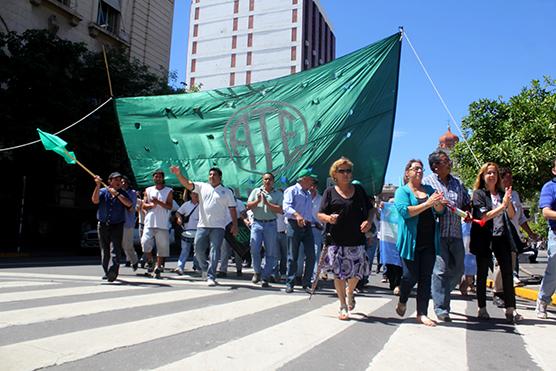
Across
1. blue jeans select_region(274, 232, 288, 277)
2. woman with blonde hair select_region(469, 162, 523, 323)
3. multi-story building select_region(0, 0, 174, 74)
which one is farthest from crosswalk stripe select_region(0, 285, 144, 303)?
multi-story building select_region(0, 0, 174, 74)

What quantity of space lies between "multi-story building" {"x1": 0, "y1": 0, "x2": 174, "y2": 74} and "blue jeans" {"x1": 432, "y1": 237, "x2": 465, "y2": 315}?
2227cm

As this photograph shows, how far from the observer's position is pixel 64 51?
1916 cm

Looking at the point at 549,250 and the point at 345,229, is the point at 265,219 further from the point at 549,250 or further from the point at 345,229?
the point at 549,250

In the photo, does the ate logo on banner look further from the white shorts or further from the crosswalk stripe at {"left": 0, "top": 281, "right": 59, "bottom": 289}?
the crosswalk stripe at {"left": 0, "top": 281, "right": 59, "bottom": 289}

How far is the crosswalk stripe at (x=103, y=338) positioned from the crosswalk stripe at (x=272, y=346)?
22.3 inches

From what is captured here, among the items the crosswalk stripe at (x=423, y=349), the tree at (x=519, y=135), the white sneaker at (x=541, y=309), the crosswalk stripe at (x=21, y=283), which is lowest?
the crosswalk stripe at (x=423, y=349)

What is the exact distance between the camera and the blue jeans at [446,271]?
4918mm

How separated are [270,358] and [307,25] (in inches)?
2527

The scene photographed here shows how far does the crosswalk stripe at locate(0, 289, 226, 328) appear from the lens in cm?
407

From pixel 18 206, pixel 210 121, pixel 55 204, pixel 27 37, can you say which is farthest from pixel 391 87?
pixel 55 204

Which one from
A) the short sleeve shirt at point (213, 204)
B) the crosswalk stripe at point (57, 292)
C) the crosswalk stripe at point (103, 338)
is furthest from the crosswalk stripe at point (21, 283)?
the crosswalk stripe at point (103, 338)

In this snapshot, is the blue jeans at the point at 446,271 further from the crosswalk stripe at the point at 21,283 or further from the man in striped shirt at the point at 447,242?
the crosswalk stripe at the point at 21,283

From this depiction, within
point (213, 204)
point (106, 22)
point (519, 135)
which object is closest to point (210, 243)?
point (213, 204)

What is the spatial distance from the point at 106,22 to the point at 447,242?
27.3 metres
